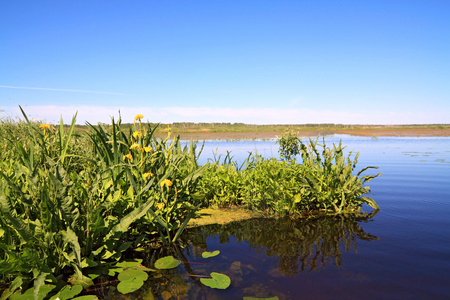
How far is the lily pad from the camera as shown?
8.18ft

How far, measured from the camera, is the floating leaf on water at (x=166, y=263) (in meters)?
2.83

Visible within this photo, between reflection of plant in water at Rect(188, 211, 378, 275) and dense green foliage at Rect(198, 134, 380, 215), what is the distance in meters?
0.29

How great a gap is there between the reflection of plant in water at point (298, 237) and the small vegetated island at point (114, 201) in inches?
12.5

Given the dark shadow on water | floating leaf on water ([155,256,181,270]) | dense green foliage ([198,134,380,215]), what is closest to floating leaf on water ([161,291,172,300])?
the dark shadow on water

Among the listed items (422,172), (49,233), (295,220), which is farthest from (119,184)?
(422,172)

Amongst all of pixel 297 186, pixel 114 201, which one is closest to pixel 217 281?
pixel 114 201

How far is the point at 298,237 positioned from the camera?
371cm

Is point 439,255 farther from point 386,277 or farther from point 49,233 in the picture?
point 49,233

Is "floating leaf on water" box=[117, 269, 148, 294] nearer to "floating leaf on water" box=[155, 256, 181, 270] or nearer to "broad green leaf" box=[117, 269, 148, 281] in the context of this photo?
"broad green leaf" box=[117, 269, 148, 281]

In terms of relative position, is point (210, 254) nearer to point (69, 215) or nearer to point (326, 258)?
point (326, 258)

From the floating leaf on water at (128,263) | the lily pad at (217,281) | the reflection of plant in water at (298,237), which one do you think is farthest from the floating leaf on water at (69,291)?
the reflection of plant in water at (298,237)

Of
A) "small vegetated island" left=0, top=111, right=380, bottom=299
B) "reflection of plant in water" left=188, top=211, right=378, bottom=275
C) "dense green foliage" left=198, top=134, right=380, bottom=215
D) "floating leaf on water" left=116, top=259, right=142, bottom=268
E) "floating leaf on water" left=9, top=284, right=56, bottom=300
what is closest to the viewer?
"floating leaf on water" left=9, top=284, right=56, bottom=300

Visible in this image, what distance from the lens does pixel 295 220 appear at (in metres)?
4.39

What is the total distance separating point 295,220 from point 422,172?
7.17 meters
